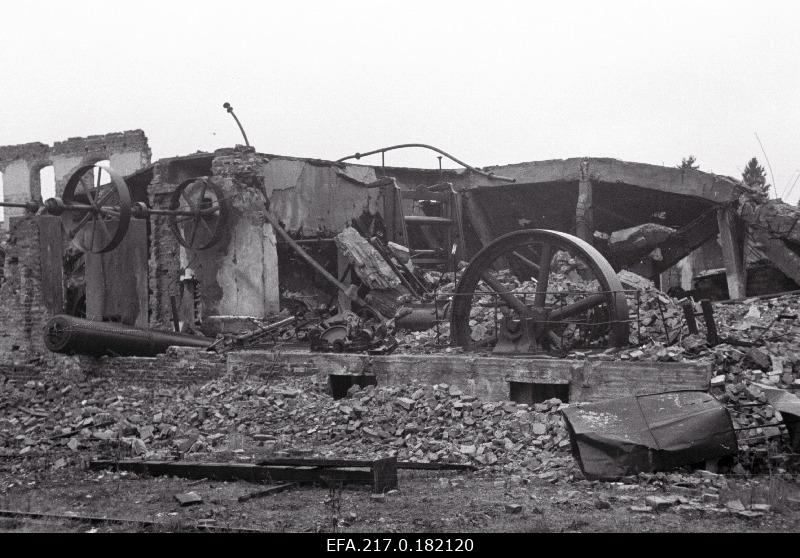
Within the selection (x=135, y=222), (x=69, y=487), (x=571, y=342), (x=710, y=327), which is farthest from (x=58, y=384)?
(x=710, y=327)

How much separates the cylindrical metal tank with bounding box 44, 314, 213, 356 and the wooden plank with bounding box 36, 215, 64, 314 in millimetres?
1815

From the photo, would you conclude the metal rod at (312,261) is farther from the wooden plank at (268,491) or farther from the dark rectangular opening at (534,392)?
the wooden plank at (268,491)

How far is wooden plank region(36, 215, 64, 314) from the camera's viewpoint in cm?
1525

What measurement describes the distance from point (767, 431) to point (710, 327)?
1.95m

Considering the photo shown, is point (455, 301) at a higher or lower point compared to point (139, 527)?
higher

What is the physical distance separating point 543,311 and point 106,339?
7229 millimetres

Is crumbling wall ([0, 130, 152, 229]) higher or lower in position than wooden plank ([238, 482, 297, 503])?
higher

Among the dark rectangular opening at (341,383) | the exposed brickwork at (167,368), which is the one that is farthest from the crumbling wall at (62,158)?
the dark rectangular opening at (341,383)

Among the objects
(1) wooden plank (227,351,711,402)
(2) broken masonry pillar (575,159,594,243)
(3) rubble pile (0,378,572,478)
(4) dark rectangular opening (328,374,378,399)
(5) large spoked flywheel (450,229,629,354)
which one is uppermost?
(2) broken masonry pillar (575,159,594,243)

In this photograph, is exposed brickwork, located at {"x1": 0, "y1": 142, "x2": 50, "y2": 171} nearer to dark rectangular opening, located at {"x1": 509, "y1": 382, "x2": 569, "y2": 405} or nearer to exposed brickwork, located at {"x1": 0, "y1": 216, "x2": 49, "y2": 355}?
exposed brickwork, located at {"x1": 0, "y1": 216, "x2": 49, "y2": 355}

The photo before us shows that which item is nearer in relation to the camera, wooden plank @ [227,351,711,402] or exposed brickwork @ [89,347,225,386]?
wooden plank @ [227,351,711,402]

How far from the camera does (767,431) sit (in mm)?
7340

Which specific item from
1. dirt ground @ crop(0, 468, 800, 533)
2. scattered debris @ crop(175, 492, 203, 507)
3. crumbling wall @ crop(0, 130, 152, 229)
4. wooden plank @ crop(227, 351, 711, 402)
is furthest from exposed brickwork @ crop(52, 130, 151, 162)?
scattered debris @ crop(175, 492, 203, 507)

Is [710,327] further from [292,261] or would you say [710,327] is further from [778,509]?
[292,261]
